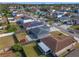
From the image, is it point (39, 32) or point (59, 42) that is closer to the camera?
point (59, 42)

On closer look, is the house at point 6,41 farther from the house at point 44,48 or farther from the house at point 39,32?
the house at point 44,48

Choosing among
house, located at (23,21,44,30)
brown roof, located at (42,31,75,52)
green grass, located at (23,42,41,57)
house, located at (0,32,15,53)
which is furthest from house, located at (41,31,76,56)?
house, located at (0,32,15,53)

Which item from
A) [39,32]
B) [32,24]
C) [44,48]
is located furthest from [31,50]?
[32,24]

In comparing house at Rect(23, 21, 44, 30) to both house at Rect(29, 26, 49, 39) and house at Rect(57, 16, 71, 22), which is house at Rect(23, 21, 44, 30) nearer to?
house at Rect(29, 26, 49, 39)

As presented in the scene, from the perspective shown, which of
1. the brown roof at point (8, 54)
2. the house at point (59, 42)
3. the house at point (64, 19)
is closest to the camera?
the house at point (59, 42)

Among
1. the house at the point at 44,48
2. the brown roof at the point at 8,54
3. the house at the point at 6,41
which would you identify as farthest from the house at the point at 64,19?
the brown roof at the point at 8,54

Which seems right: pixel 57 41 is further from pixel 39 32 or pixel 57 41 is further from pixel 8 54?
pixel 8 54

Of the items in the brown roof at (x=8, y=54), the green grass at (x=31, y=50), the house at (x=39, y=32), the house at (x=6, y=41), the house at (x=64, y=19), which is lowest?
the brown roof at (x=8, y=54)

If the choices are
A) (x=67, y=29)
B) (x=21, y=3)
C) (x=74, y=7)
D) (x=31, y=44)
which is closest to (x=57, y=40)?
(x=67, y=29)
